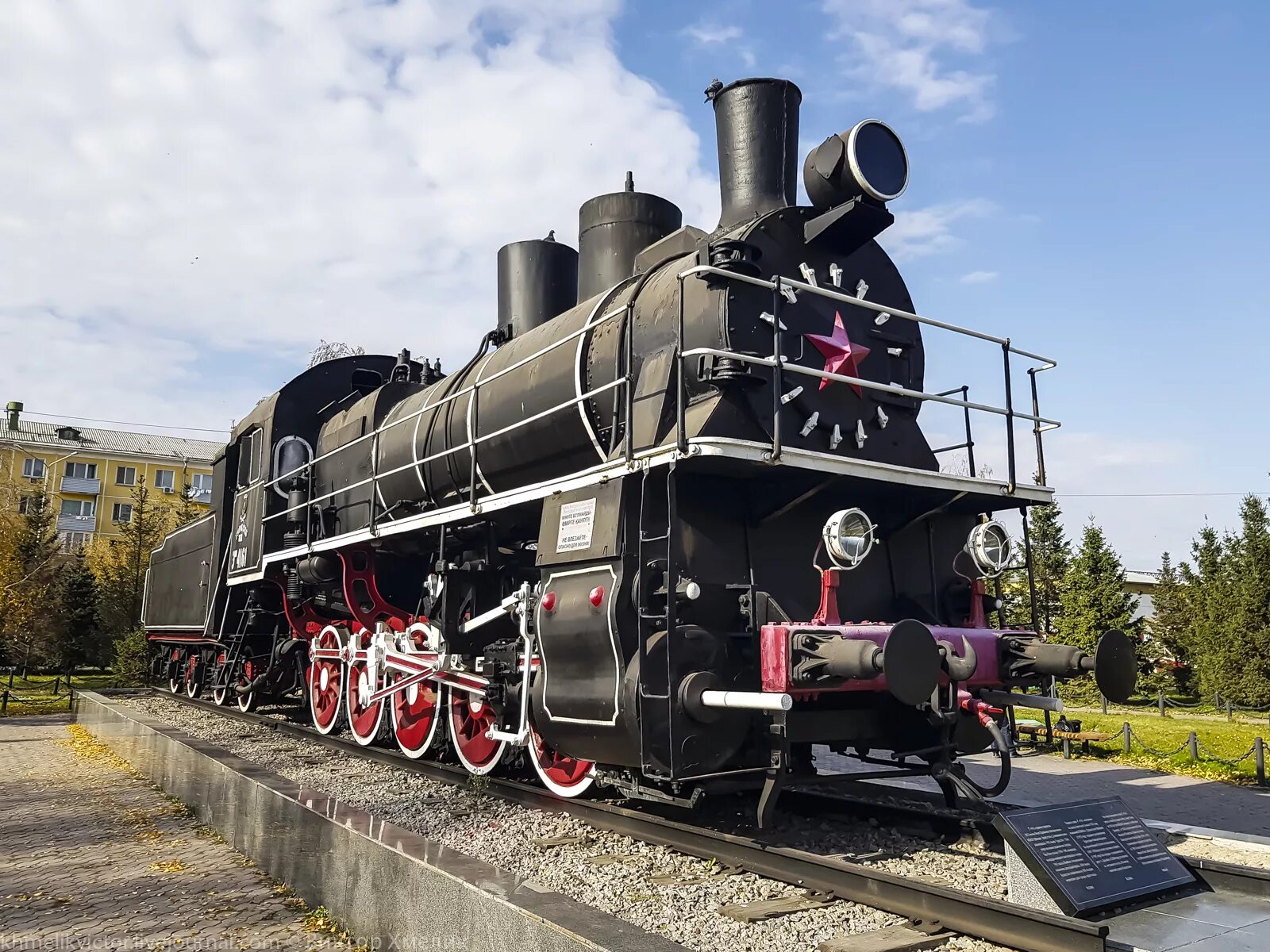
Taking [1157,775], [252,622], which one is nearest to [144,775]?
[252,622]

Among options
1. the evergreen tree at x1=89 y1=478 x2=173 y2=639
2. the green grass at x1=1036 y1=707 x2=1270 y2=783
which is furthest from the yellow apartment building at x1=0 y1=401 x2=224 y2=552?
the green grass at x1=1036 y1=707 x2=1270 y2=783

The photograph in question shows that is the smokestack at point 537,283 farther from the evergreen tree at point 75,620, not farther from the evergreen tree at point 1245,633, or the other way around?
the evergreen tree at point 1245,633

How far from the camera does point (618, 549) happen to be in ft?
18.1

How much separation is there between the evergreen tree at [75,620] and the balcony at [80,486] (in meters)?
33.4

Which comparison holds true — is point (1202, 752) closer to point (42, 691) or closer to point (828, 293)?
point (828, 293)

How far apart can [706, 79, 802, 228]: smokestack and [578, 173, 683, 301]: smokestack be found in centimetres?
123

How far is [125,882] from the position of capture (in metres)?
5.99

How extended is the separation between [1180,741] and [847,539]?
44.2 ft

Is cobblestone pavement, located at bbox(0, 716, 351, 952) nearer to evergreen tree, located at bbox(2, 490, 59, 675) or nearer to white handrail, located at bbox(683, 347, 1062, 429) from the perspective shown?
white handrail, located at bbox(683, 347, 1062, 429)

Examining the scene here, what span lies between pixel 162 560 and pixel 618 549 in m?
16.3

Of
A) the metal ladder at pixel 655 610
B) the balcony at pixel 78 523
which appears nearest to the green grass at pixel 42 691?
the metal ladder at pixel 655 610

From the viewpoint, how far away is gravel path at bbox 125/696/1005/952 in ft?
14.2

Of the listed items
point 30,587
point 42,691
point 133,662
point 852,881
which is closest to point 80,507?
point 30,587

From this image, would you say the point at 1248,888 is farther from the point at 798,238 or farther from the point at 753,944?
the point at 798,238
